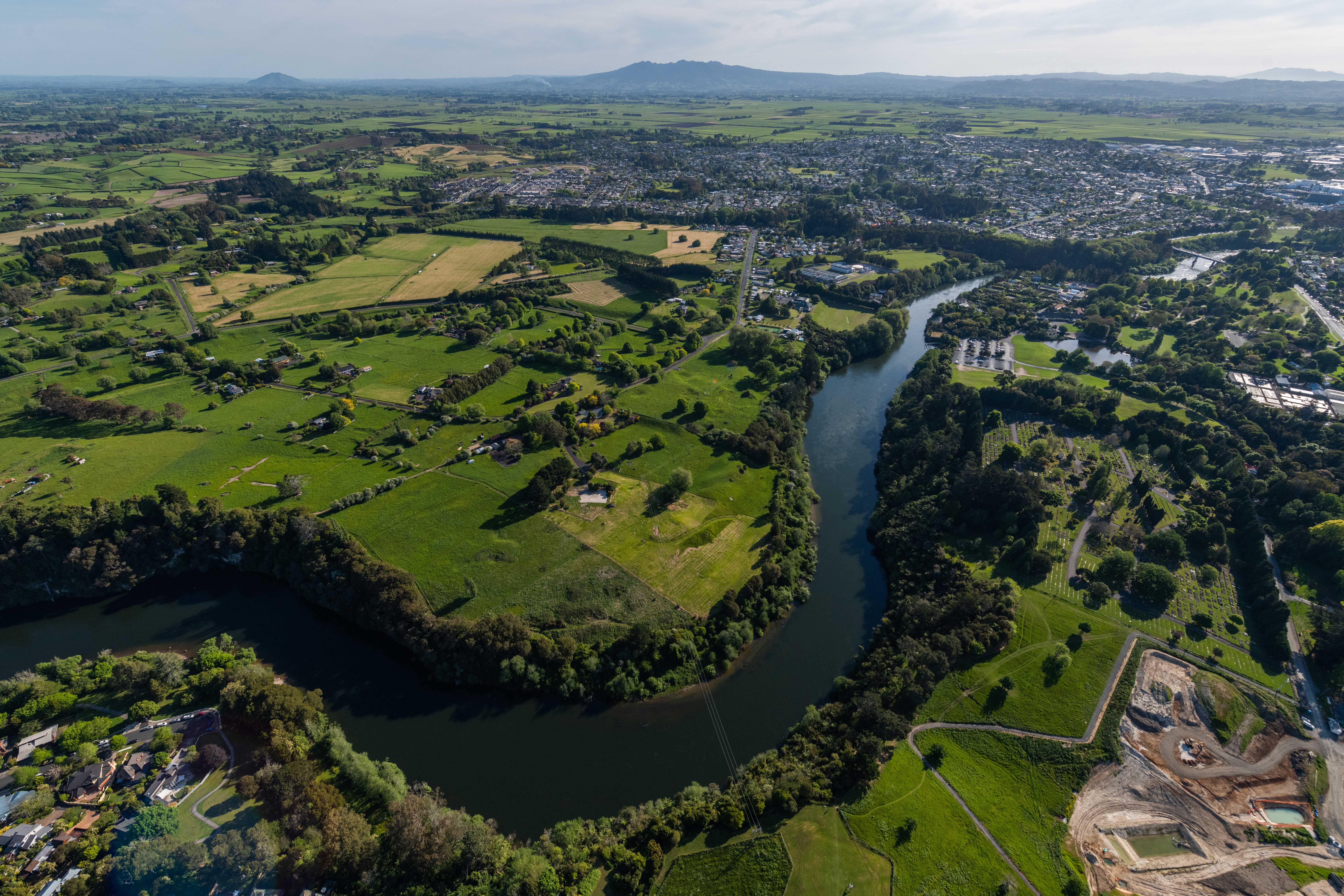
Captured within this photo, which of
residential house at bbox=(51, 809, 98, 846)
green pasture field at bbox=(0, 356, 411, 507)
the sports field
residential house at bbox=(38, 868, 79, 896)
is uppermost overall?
the sports field

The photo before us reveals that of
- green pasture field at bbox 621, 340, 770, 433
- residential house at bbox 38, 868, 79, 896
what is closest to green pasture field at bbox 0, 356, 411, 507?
residential house at bbox 38, 868, 79, 896

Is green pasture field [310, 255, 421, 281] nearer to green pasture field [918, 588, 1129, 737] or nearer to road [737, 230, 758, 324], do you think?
road [737, 230, 758, 324]

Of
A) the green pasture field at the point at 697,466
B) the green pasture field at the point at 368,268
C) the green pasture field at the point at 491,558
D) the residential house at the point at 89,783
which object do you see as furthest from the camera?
the green pasture field at the point at 368,268

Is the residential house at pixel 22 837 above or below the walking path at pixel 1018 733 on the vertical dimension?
above

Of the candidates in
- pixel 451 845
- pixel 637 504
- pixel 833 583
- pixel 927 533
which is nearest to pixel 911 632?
pixel 833 583

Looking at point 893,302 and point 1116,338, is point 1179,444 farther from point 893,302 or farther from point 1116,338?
point 893,302

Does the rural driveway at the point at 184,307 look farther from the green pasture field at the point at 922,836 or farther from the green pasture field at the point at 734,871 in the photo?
the green pasture field at the point at 922,836

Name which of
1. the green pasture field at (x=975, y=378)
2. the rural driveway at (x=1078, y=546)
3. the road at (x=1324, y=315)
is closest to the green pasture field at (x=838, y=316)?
the green pasture field at (x=975, y=378)
